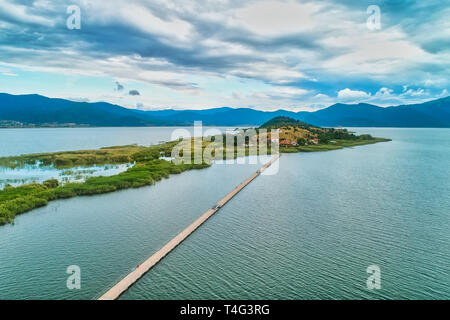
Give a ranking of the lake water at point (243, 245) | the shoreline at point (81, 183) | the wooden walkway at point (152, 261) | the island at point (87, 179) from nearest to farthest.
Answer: the wooden walkway at point (152, 261)
the lake water at point (243, 245)
the shoreline at point (81, 183)
the island at point (87, 179)

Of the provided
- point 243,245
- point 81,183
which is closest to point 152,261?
point 243,245

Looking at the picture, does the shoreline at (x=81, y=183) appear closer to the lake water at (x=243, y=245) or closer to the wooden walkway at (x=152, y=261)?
the lake water at (x=243, y=245)

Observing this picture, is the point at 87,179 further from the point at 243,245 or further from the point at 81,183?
the point at 243,245

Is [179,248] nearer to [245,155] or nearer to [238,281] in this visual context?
[238,281]

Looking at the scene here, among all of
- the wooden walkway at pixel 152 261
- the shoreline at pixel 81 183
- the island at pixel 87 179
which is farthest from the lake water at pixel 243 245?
the island at pixel 87 179

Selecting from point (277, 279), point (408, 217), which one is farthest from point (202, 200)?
point (408, 217)

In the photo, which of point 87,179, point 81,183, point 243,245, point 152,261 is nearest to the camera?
point 152,261

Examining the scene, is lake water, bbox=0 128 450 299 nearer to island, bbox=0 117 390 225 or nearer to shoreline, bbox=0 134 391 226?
shoreline, bbox=0 134 391 226
